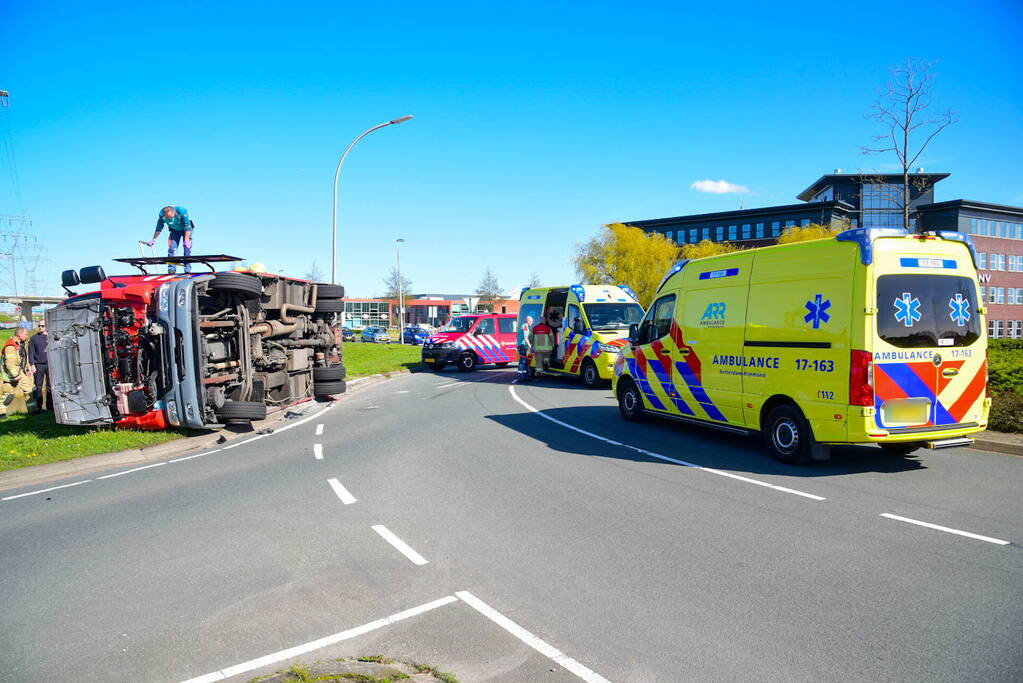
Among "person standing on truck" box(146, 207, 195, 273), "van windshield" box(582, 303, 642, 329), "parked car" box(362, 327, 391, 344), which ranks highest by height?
"person standing on truck" box(146, 207, 195, 273)

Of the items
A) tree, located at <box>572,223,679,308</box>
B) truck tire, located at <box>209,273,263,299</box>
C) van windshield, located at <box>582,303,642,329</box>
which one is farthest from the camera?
tree, located at <box>572,223,679,308</box>

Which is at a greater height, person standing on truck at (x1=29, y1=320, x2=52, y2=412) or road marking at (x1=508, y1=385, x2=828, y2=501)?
person standing on truck at (x1=29, y1=320, x2=52, y2=412)

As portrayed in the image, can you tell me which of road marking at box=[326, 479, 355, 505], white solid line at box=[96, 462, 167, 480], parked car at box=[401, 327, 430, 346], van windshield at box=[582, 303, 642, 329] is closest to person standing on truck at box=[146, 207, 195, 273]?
white solid line at box=[96, 462, 167, 480]

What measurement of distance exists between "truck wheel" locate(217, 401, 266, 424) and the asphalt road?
70.8 inches

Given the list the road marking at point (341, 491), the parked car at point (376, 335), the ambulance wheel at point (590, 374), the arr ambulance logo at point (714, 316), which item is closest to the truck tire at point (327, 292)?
the ambulance wheel at point (590, 374)

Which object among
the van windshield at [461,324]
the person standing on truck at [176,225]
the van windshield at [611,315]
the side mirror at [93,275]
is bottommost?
the van windshield at [461,324]

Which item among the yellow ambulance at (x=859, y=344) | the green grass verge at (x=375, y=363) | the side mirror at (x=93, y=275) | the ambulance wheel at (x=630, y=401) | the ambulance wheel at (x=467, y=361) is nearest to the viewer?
the yellow ambulance at (x=859, y=344)

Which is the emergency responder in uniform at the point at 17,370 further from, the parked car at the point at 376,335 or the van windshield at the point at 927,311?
the parked car at the point at 376,335

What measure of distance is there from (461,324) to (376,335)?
126ft

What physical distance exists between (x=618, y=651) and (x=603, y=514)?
2533 millimetres

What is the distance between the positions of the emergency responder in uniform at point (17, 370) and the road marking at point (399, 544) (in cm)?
1184

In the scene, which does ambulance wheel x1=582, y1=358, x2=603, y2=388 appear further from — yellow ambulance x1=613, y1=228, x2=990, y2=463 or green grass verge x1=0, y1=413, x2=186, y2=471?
green grass verge x1=0, y1=413, x2=186, y2=471

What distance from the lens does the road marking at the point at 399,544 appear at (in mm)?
5041

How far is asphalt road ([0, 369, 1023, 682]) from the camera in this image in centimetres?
360
